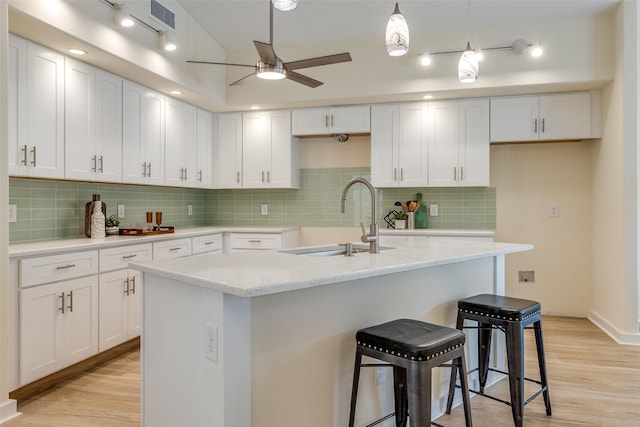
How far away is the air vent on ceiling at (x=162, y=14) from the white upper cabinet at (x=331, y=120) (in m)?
1.55

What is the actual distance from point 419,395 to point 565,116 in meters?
3.61

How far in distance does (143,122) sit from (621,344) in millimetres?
4528

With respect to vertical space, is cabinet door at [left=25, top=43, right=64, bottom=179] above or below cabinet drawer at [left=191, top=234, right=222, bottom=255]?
above

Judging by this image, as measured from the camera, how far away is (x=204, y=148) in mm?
5070

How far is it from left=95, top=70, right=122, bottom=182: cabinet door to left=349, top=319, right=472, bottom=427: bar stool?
8.77 feet

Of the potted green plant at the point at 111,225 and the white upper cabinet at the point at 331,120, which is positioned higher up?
the white upper cabinet at the point at 331,120

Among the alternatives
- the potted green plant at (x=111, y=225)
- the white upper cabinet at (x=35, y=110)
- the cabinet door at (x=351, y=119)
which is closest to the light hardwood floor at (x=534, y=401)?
the potted green plant at (x=111, y=225)

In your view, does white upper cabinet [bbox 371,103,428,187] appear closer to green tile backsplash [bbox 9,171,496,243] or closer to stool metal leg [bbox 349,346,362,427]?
green tile backsplash [bbox 9,171,496,243]

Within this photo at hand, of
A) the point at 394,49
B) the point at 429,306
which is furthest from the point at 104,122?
the point at 429,306

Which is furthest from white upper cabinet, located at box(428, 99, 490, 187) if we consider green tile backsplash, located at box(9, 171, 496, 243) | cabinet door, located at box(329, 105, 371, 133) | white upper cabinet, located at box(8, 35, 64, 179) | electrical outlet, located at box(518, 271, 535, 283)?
white upper cabinet, located at box(8, 35, 64, 179)

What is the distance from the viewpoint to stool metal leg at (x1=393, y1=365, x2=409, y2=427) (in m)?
2.17

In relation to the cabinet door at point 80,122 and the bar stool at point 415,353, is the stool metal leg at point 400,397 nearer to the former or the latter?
the bar stool at point 415,353

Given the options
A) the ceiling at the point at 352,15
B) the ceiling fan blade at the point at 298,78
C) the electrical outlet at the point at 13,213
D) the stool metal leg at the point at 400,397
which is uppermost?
the ceiling at the point at 352,15

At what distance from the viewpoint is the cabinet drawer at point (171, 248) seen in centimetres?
389
